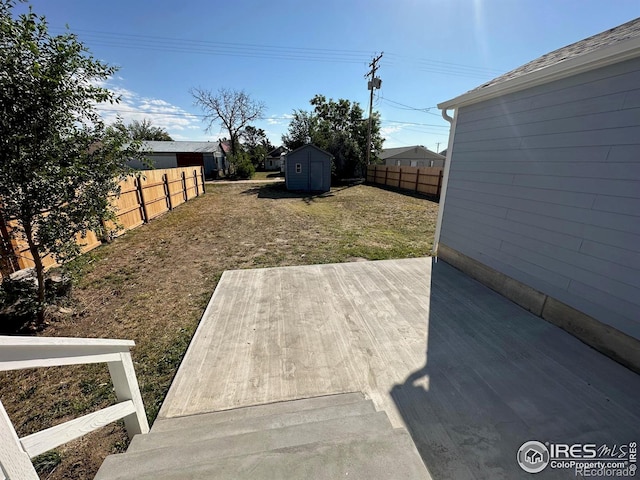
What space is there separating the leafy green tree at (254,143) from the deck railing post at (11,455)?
3755 cm

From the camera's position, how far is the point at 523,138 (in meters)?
3.61

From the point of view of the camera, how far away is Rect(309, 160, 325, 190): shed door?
16844 mm

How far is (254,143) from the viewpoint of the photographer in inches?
1586

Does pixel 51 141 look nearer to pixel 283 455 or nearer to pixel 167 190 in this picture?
pixel 283 455

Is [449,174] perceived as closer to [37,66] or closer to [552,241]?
[552,241]

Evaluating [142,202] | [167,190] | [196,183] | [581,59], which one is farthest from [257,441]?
[196,183]

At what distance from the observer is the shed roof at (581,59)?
2.53 meters

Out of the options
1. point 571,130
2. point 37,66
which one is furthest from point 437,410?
point 37,66

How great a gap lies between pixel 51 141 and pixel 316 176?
14550 millimetres

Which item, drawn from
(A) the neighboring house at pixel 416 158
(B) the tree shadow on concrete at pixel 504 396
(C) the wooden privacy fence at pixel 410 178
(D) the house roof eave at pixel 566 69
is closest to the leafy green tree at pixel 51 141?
(B) the tree shadow on concrete at pixel 504 396

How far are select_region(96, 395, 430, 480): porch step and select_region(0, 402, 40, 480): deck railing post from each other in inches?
15.6

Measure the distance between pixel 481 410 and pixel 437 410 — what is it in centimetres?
34

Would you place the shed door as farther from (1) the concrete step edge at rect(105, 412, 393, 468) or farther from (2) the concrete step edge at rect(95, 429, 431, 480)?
(2) the concrete step edge at rect(95, 429, 431, 480)

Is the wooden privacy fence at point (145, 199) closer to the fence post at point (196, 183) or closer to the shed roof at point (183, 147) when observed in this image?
the fence post at point (196, 183)
